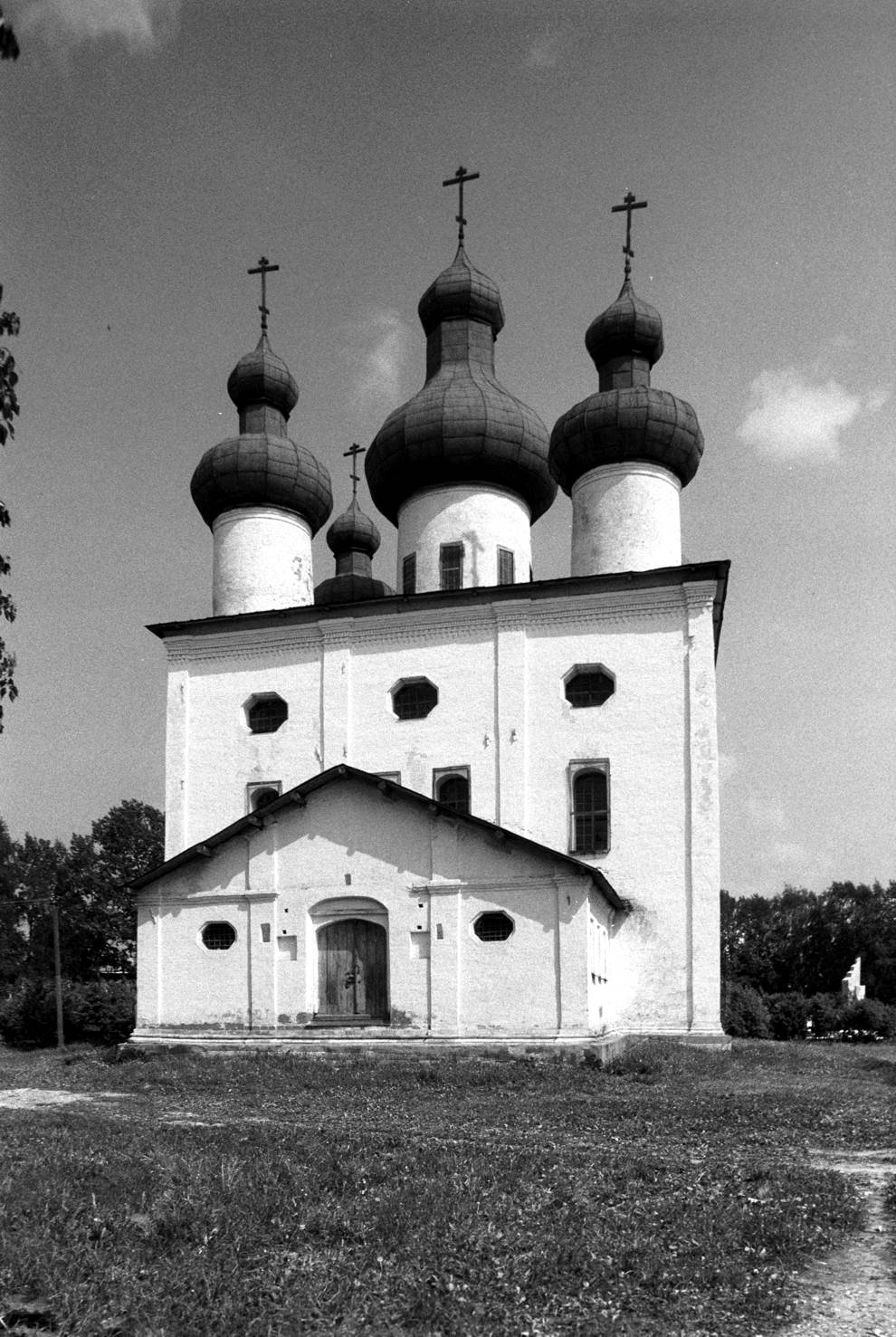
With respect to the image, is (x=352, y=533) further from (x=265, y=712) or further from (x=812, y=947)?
(x=812, y=947)

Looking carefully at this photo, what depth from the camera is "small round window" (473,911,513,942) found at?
64.6 ft

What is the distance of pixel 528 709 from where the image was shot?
23422 mm

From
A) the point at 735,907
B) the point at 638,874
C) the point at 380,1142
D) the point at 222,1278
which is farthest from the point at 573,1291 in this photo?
the point at 735,907

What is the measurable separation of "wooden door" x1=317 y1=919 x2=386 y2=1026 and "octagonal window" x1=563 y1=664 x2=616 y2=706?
572cm

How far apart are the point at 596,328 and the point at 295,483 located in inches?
279

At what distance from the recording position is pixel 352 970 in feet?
67.1

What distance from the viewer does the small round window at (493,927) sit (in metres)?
19.7

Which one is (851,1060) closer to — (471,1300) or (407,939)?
(407,939)

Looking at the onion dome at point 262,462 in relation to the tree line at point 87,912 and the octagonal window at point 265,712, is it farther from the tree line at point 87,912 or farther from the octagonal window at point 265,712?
the tree line at point 87,912

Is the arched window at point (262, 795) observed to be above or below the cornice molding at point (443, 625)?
below

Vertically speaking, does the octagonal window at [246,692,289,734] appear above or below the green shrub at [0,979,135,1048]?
above

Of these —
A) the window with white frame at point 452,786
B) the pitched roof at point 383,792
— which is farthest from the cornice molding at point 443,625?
the pitched roof at point 383,792

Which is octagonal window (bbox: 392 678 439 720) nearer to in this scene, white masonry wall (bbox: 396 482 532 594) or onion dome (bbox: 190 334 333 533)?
white masonry wall (bbox: 396 482 532 594)

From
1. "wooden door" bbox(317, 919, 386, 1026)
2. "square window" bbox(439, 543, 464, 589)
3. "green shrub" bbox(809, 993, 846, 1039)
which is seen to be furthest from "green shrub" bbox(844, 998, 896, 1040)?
"wooden door" bbox(317, 919, 386, 1026)
